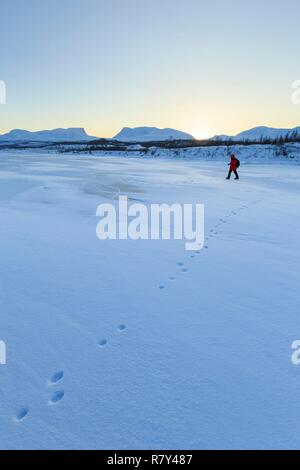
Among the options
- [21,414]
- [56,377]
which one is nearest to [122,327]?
[56,377]

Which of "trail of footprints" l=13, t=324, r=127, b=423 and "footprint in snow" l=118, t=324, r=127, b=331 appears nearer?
"trail of footprints" l=13, t=324, r=127, b=423

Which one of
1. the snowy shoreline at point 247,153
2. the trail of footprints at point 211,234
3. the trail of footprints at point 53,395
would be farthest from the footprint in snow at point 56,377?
the snowy shoreline at point 247,153

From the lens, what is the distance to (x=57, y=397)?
166 cm

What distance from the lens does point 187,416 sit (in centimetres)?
154

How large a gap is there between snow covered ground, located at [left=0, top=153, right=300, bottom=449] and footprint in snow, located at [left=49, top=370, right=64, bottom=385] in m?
0.01

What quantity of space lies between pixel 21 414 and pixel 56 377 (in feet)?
0.93

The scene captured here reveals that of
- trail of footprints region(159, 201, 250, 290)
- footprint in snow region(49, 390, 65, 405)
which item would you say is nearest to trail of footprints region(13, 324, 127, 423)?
footprint in snow region(49, 390, 65, 405)

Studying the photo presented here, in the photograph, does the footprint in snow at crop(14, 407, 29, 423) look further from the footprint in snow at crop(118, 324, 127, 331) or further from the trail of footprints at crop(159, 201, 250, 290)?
the trail of footprints at crop(159, 201, 250, 290)

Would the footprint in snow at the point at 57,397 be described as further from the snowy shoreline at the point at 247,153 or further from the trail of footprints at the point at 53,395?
the snowy shoreline at the point at 247,153

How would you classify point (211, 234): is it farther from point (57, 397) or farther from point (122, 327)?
point (57, 397)

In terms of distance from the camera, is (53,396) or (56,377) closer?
(53,396)

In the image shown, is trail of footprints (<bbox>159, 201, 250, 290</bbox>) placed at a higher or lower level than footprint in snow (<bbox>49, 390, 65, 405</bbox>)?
higher

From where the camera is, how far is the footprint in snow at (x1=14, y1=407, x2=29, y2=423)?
152 cm

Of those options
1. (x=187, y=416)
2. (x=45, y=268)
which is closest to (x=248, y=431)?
(x=187, y=416)
